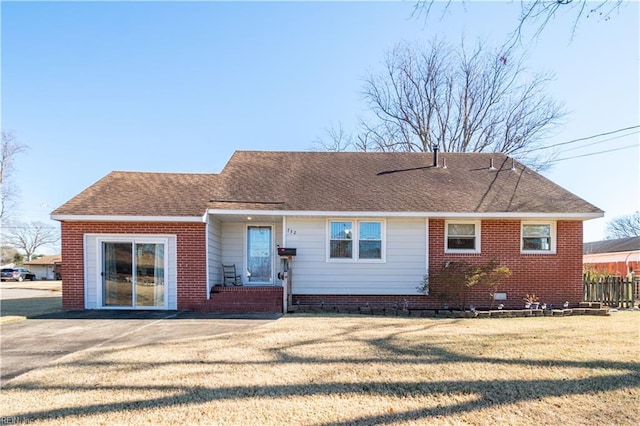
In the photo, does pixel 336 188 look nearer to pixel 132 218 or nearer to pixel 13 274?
pixel 132 218

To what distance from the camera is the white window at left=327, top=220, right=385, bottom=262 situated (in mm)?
11320

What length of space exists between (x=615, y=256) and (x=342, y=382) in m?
37.6

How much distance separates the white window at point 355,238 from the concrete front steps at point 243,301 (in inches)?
84.5

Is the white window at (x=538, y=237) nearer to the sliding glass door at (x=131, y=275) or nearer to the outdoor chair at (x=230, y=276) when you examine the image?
the outdoor chair at (x=230, y=276)

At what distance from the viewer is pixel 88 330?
25.5ft

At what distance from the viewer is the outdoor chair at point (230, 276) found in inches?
483

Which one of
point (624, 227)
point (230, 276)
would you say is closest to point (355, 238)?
point (230, 276)

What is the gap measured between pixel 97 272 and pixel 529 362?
1069 centimetres

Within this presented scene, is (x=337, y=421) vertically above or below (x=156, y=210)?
below

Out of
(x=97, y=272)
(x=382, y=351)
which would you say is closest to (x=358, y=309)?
(x=382, y=351)

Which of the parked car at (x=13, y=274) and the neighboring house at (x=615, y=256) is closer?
the neighboring house at (x=615, y=256)

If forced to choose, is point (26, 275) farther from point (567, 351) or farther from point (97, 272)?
point (567, 351)

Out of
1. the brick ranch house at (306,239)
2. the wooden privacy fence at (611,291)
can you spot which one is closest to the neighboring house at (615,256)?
the wooden privacy fence at (611,291)

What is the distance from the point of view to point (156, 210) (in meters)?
10.6
